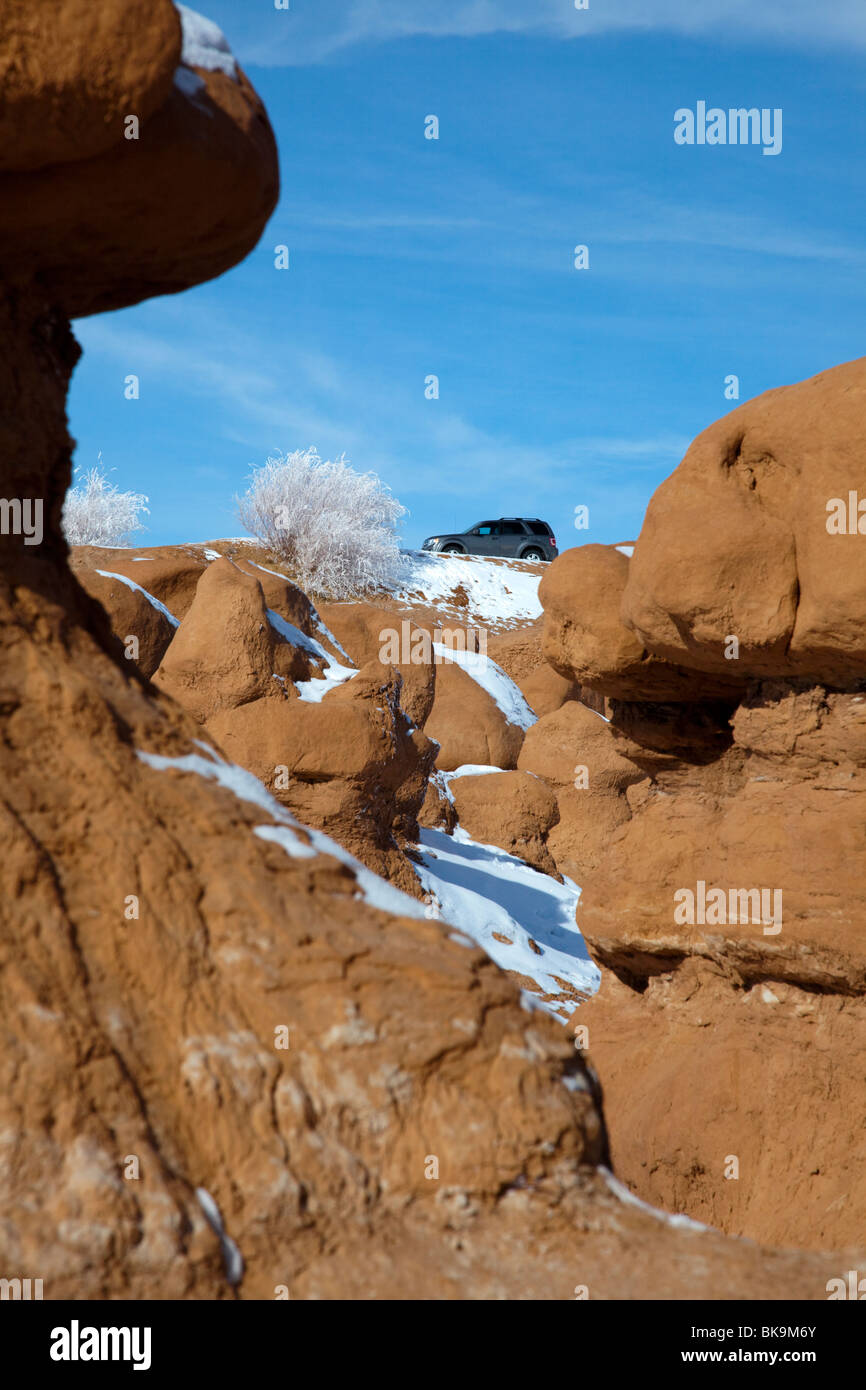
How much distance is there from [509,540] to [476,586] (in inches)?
111

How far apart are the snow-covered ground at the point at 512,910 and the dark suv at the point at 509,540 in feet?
64.1

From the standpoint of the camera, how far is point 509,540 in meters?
32.8

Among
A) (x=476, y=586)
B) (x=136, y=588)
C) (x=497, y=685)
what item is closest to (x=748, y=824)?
(x=136, y=588)

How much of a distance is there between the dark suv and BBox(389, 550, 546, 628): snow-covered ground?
0.66 m

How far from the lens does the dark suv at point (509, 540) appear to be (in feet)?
107

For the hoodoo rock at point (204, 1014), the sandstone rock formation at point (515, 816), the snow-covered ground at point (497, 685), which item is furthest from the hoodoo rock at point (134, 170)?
the snow-covered ground at point (497, 685)

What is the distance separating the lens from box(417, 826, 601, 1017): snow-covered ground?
33.4ft

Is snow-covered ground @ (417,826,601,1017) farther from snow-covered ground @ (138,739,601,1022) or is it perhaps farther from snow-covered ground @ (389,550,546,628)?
snow-covered ground @ (389,550,546,628)

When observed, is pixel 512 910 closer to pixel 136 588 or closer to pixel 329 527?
pixel 136 588

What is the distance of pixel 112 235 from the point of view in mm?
2951

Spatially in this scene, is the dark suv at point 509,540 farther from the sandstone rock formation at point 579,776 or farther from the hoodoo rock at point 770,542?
the hoodoo rock at point 770,542

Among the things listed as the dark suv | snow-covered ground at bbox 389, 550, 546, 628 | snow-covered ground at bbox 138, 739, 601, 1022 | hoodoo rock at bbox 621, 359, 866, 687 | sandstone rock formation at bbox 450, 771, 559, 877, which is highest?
the dark suv

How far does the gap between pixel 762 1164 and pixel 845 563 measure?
2666 mm

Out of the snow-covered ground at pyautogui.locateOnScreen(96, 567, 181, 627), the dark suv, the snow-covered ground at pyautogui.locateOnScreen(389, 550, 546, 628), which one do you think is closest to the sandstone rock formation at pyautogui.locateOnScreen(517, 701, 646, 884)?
the snow-covered ground at pyautogui.locateOnScreen(96, 567, 181, 627)
